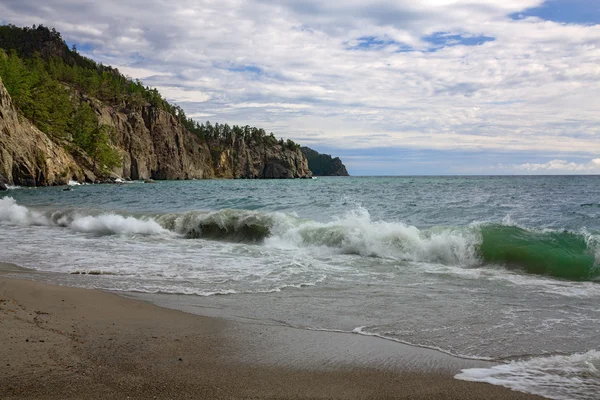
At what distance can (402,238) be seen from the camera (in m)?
11.6

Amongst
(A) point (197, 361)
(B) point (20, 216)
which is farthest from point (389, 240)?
(B) point (20, 216)

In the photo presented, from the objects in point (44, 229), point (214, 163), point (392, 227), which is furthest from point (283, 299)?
point (214, 163)

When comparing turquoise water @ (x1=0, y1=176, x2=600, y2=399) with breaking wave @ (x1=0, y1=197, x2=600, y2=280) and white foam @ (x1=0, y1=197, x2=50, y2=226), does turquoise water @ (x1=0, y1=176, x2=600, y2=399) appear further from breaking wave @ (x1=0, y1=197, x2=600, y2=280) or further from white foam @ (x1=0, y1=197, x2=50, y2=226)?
white foam @ (x1=0, y1=197, x2=50, y2=226)

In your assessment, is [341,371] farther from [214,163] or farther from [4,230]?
[214,163]

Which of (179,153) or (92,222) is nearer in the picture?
(92,222)

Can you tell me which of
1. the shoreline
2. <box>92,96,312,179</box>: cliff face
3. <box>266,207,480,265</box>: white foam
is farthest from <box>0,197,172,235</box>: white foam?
<box>92,96,312,179</box>: cliff face

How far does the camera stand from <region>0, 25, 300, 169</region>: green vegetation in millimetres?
66750

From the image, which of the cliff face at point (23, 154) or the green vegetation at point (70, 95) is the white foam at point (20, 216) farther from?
the green vegetation at point (70, 95)

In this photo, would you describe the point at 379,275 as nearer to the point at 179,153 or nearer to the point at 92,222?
the point at 92,222

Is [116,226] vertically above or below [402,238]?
below

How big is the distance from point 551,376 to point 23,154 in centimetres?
5560

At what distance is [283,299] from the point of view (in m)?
6.70

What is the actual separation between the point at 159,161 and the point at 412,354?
119m

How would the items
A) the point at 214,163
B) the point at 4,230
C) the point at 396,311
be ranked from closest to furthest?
the point at 396,311 → the point at 4,230 → the point at 214,163
